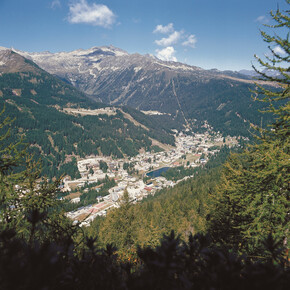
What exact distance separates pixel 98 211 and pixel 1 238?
91526 millimetres

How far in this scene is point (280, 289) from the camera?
2160 mm

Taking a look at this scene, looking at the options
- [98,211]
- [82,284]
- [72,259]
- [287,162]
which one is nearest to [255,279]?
[82,284]

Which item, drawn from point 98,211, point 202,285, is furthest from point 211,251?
point 98,211

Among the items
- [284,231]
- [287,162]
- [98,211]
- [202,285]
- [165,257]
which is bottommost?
[98,211]

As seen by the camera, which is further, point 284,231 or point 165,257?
point 284,231

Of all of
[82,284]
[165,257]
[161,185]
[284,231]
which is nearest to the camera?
[165,257]

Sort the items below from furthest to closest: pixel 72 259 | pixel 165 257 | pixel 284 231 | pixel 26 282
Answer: pixel 284 231
pixel 72 259
pixel 165 257
pixel 26 282

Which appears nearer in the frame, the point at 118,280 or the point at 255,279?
the point at 255,279

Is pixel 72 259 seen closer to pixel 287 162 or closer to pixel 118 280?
pixel 118 280

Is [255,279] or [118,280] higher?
[255,279]

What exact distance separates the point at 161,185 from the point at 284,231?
375 ft

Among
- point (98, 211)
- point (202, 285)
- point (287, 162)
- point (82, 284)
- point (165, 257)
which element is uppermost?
point (287, 162)

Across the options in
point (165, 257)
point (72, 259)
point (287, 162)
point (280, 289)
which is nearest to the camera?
point (280, 289)

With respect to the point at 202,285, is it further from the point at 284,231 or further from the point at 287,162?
the point at 284,231
